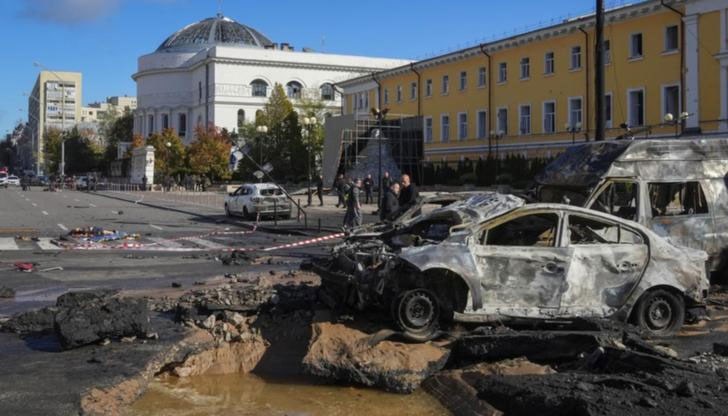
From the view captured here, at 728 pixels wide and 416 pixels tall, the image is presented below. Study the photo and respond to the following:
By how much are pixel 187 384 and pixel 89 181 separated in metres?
78.6

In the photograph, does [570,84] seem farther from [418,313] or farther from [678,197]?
[418,313]

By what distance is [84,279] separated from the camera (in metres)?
13.3

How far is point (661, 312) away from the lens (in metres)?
8.45

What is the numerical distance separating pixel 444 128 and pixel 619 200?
5208 cm

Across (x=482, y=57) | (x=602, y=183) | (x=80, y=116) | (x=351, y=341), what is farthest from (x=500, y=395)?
(x=80, y=116)

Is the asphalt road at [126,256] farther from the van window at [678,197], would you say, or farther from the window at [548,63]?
the window at [548,63]

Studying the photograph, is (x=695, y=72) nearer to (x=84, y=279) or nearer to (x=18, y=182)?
(x=84, y=279)

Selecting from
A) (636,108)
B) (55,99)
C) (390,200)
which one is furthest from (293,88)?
(55,99)

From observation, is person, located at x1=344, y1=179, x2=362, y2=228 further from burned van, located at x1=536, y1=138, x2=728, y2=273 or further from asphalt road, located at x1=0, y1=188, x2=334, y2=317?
burned van, located at x1=536, y1=138, x2=728, y2=273

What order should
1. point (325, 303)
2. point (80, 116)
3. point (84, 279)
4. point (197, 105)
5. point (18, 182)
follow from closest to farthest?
point (325, 303)
point (84, 279)
point (18, 182)
point (197, 105)
point (80, 116)

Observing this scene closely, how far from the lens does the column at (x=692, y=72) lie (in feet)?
136

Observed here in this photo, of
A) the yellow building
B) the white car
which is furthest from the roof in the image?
the white car

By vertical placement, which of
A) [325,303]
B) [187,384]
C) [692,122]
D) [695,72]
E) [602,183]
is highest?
[695,72]

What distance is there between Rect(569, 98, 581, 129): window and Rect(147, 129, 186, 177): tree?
43.7 meters
